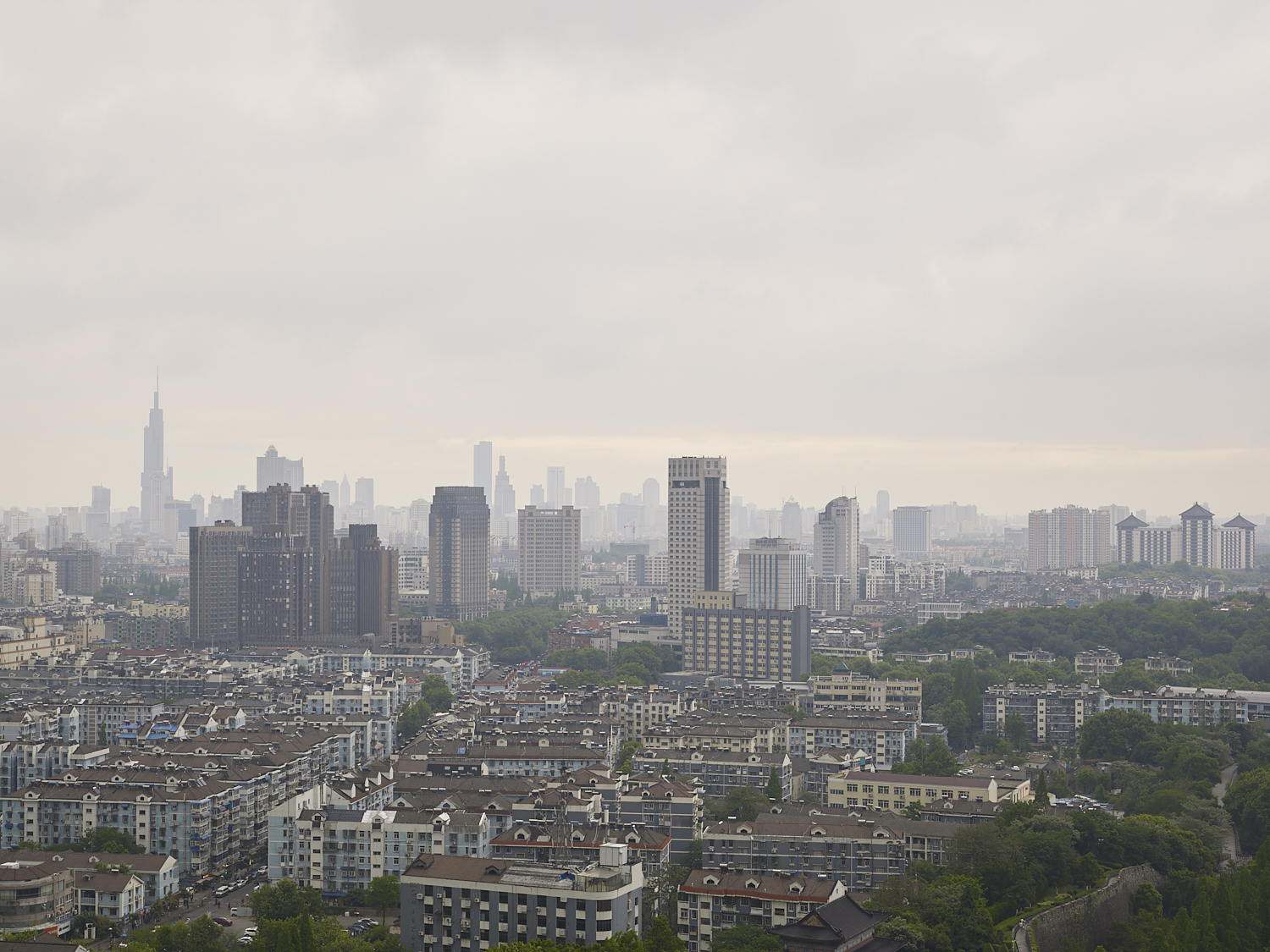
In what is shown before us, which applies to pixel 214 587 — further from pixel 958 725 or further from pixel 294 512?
pixel 958 725

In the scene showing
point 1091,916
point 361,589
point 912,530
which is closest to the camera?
point 1091,916

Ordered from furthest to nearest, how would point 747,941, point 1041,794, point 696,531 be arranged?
point 696,531, point 1041,794, point 747,941

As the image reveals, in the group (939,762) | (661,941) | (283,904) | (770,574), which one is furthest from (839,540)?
Answer: (661,941)

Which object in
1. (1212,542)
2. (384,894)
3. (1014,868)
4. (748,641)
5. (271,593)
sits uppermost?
(1212,542)

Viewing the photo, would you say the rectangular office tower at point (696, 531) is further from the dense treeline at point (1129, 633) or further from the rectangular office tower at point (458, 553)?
the rectangular office tower at point (458, 553)

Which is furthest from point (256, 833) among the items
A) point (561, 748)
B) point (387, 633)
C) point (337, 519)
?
point (337, 519)

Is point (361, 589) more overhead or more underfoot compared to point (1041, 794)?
more overhead

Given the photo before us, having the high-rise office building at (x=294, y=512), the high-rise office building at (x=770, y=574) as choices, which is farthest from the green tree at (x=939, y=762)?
the high-rise office building at (x=294, y=512)
